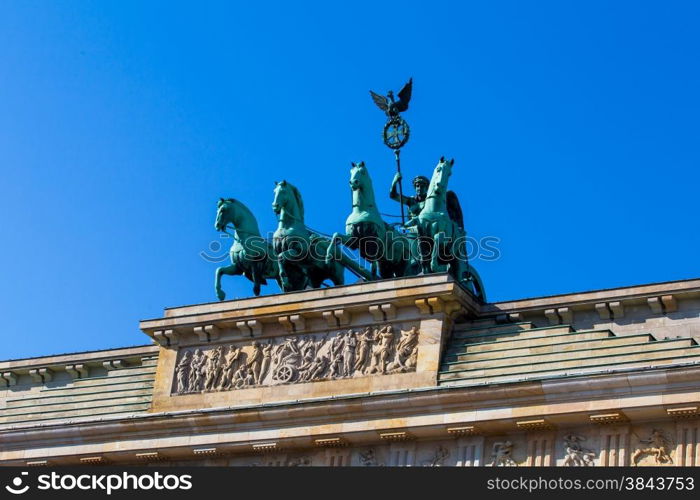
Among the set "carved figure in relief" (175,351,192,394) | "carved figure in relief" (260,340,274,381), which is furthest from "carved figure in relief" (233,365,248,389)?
"carved figure in relief" (175,351,192,394)

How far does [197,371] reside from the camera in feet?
117

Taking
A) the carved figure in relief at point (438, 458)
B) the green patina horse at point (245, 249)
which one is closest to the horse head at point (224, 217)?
the green patina horse at point (245, 249)

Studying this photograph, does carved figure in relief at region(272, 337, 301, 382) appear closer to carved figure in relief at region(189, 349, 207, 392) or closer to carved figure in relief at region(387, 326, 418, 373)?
carved figure in relief at region(189, 349, 207, 392)

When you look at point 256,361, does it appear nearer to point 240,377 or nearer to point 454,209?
point 240,377

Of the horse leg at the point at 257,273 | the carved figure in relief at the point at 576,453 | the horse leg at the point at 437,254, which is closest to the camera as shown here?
the carved figure in relief at the point at 576,453

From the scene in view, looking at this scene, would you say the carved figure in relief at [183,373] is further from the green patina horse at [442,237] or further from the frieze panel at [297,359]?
the green patina horse at [442,237]

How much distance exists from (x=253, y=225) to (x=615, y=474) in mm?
12561

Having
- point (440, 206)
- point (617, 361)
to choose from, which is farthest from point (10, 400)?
point (617, 361)

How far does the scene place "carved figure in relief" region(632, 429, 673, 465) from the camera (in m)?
29.8

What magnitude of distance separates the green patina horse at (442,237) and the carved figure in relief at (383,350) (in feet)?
6.52

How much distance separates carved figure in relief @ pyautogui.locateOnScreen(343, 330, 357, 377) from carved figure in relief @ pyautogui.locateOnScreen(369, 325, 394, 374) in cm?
45

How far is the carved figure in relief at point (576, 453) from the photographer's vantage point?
100 feet

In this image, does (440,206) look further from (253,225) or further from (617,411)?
(617,411)

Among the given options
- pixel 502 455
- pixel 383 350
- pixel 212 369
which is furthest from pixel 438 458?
pixel 212 369
